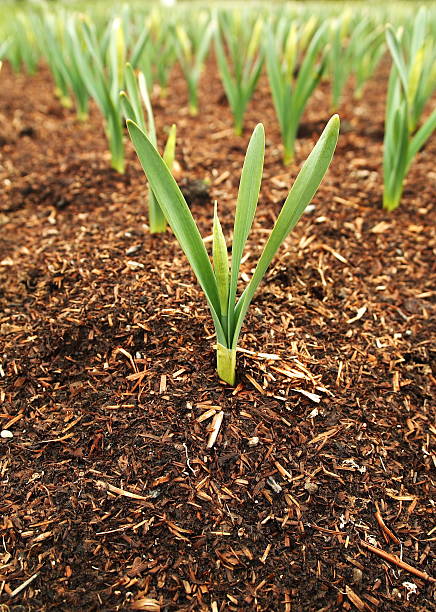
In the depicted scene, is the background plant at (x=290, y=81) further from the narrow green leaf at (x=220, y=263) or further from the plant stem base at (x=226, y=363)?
the plant stem base at (x=226, y=363)

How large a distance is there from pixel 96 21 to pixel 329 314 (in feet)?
11.8

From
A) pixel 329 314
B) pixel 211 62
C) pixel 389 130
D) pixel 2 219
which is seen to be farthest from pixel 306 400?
pixel 211 62

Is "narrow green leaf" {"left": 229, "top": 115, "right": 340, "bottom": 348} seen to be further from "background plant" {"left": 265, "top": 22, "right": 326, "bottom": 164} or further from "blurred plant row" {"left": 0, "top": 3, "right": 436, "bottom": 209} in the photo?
"background plant" {"left": 265, "top": 22, "right": 326, "bottom": 164}

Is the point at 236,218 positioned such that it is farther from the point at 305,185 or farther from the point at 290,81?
the point at 290,81

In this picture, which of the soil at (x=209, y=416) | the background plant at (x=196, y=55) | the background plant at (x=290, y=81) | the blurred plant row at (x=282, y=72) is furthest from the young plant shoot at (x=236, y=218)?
the background plant at (x=196, y=55)

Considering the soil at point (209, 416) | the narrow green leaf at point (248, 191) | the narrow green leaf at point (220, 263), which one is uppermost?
the narrow green leaf at point (248, 191)

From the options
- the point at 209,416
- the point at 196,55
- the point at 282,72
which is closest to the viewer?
the point at 209,416

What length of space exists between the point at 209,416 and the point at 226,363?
14 cm

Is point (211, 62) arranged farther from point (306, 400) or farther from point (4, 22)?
point (306, 400)

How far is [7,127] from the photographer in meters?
2.80

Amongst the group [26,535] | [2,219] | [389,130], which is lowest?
[26,535]

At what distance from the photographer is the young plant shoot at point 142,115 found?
53.5 inches

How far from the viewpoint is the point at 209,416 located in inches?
49.7

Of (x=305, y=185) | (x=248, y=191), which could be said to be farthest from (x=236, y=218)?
(x=305, y=185)
